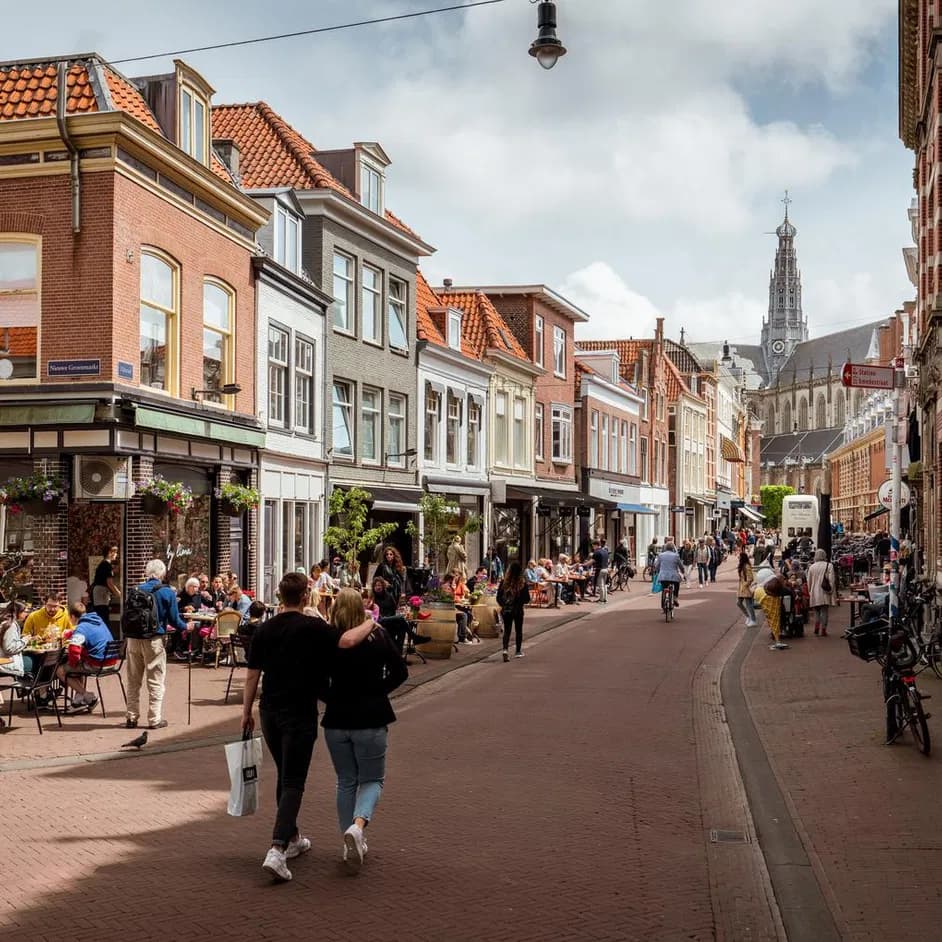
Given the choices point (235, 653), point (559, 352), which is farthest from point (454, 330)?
point (235, 653)

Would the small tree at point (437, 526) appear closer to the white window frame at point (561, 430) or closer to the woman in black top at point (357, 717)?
the white window frame at point (561, 430)

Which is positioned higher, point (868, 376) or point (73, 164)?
point (73, 164)

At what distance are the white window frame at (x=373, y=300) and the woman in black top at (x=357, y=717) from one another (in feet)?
74.5

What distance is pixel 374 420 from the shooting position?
100 ft

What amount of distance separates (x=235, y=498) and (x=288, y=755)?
608 inches

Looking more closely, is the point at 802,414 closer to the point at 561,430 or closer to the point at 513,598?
the point at 561,430

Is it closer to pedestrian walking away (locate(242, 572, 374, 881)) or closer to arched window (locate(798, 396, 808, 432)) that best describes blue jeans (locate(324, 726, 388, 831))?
pedestrian walking away (locate(242, 572, 374, 881))

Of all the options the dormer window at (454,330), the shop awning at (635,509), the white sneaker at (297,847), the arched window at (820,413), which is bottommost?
the white sneaker at (297,847)

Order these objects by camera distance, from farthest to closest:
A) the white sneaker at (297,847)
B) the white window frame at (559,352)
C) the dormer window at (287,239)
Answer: the white window frame at (559,352), the dormer window at (287,239), the white sneaker at (297,847)

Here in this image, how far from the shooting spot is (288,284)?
2519 centimetres

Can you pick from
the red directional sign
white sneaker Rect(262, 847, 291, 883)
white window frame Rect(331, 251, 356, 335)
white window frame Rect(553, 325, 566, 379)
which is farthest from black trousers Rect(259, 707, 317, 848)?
white window frame Rect(553, 325, 566, 379)

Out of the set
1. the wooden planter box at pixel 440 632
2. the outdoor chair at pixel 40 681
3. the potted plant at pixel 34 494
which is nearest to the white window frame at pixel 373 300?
the wooden planter box at pixel 440 632

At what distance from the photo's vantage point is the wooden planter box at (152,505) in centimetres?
1900

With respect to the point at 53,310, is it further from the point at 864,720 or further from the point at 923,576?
the point at 923,576
